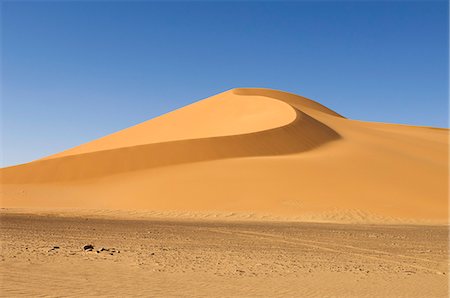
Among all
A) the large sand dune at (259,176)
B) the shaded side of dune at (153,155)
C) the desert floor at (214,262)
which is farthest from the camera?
the shaded side of dune at (153,155)

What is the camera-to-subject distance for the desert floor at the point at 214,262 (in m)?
9.35

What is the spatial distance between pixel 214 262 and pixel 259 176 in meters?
21.1

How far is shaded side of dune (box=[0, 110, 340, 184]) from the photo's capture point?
3694 centimetres

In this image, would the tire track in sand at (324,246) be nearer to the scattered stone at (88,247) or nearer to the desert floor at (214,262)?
the desert floor at (214,262)

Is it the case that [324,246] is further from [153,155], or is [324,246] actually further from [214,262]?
[153,155]

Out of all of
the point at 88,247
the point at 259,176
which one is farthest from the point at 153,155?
the point at 88,247

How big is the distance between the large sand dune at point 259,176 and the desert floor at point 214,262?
8839 millimetres

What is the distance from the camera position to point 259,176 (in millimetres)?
33094

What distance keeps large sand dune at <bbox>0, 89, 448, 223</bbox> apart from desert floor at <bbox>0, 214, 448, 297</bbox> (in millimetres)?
8839

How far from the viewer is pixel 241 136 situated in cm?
4234

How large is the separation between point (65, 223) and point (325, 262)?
11212 mm

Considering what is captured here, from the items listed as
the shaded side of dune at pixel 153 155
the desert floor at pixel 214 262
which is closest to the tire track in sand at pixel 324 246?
the desert floor at pixel 214 262

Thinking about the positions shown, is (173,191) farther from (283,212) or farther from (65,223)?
(65,223)

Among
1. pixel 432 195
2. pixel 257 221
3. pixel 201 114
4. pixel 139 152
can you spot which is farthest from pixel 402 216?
pixel 201 114
